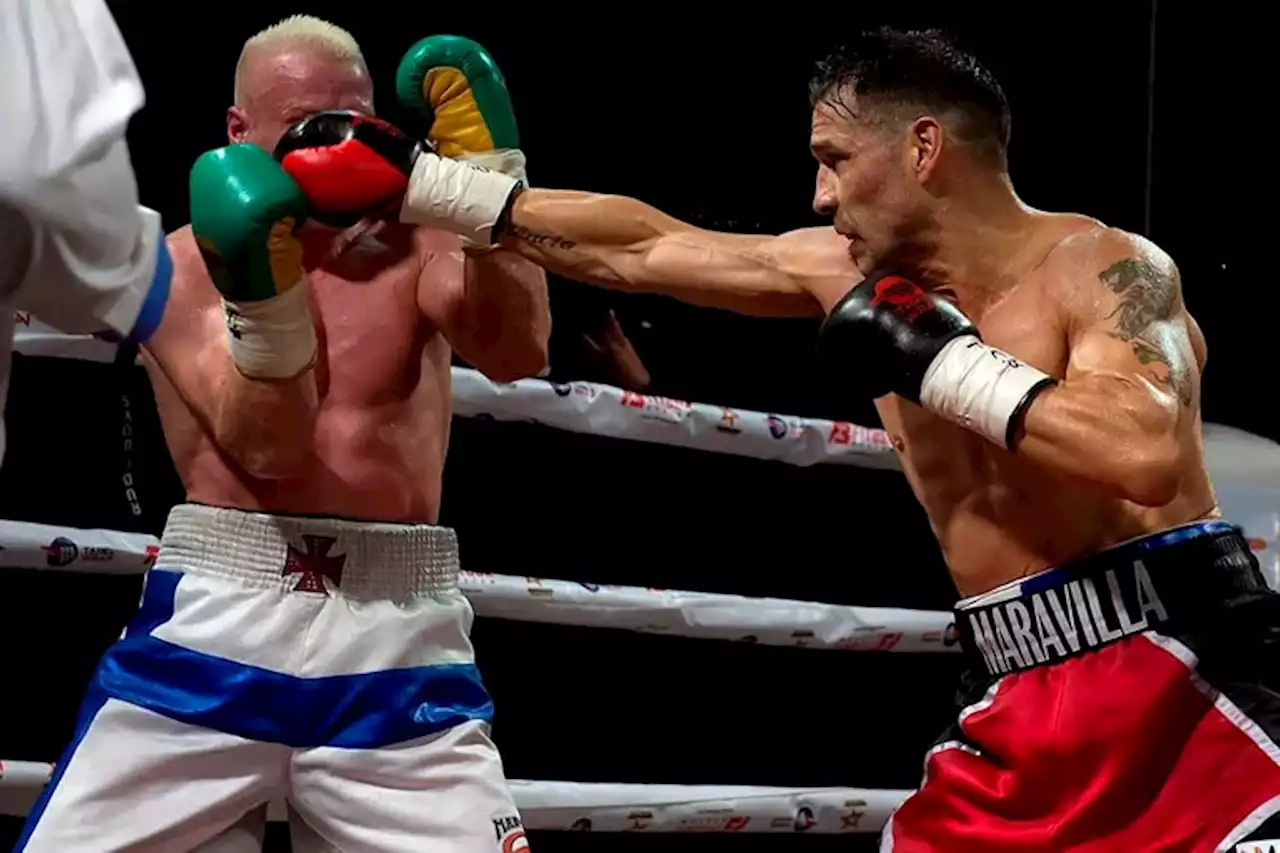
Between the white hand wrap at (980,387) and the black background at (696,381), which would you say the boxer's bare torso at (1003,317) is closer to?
the white hand wrap at (980,387)

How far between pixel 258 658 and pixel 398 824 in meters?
0.22

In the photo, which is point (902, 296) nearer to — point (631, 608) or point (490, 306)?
point (490, 306)

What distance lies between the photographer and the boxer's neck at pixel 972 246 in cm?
153

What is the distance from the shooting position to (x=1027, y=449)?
4.37 feet

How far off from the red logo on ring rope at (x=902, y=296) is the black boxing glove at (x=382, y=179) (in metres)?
0.41

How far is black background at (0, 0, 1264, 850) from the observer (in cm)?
215

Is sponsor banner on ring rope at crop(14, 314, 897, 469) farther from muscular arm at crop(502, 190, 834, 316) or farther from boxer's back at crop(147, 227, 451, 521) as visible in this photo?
→ muscular arm at crop(502, 190, 834, 316)

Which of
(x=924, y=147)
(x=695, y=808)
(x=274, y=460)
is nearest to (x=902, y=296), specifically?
(x=924, y=147)

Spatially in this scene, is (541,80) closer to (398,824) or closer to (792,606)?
(792,606)

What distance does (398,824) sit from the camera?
59.7 inches

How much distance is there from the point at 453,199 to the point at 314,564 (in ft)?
1.31

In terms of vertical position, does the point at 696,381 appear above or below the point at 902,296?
below

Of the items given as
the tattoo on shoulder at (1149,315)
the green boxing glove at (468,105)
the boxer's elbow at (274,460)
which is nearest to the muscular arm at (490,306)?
the green boxing glove at (468,105)

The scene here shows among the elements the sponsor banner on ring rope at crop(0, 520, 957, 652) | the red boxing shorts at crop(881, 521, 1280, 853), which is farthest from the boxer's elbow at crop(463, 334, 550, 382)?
the red boxing shorts at crop(881, 521, 1280, 853)
